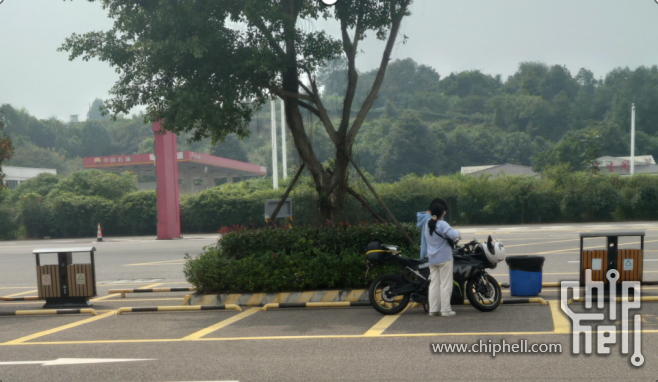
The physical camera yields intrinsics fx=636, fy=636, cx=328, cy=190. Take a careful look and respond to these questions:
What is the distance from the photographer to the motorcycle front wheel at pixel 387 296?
956 centimetres

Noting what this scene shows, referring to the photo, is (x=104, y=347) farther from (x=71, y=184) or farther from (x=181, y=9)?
(x=71, y=184)

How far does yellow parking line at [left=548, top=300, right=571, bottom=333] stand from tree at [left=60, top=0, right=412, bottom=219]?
183 inches

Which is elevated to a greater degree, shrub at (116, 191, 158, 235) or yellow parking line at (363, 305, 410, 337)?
yellow parking line at (363, 305, 410, 337)

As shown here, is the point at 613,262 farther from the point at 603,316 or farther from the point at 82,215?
the point at 82,215

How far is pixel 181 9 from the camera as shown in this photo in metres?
11.2

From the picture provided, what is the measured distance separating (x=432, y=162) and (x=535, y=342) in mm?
76175

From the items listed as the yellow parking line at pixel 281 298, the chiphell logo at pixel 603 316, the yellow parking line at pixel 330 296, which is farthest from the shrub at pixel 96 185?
the chiphell logo at pixel 603 316

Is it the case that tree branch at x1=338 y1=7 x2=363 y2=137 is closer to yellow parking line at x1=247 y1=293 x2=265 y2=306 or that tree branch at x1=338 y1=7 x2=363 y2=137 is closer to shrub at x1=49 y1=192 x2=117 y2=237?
yellow parking line at x1=247 y1=293 x2=265 y2=306

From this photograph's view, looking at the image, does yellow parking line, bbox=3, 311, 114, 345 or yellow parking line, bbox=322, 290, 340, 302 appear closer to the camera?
yellow parking line, bbox=3, 311, 114, 345

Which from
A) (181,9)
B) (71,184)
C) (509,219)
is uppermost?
(181,9)

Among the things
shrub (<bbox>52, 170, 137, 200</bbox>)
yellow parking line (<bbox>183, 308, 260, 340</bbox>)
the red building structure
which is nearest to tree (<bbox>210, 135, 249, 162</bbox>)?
the red building structure

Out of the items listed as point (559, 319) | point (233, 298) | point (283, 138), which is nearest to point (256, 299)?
point (233, 298)

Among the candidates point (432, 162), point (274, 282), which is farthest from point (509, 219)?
point (432, 162)

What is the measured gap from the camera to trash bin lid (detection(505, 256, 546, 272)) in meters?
10.6
